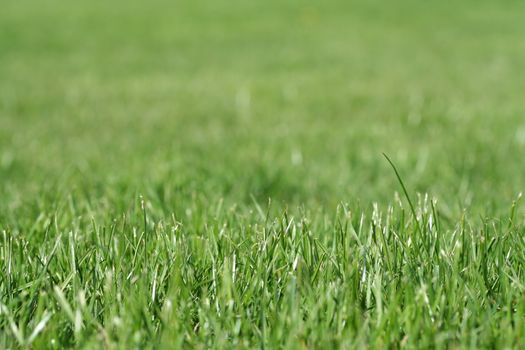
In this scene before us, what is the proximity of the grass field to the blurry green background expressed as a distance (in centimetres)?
3

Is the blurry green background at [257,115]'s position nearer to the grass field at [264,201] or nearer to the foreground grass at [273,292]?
the grass field at [264,201]

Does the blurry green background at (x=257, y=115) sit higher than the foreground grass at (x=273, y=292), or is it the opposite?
the foreground grass at (x=273, y=292)

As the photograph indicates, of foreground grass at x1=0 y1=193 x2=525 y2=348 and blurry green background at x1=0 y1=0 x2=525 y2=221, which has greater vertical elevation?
foreground grass at x1=0 y1=193 x2=525 y2=348

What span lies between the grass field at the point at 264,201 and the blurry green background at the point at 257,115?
30mm

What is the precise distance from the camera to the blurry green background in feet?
12.0

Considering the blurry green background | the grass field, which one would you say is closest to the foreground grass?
the grass field

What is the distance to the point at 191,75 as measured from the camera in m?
10.8

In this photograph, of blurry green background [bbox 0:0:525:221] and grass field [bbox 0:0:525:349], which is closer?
grass field [bbox 0:0:525:349]

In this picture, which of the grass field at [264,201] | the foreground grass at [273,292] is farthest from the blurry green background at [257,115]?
the foreground grass at [273,292]

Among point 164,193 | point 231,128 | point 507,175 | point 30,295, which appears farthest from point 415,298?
point 231,128

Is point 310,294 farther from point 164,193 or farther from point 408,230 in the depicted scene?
point 164,193

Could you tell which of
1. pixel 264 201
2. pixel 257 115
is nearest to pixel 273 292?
pixel 264 201

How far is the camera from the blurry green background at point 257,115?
365 cm

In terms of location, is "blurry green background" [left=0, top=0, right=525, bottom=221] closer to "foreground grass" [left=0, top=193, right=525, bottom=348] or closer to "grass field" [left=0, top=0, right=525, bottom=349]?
"grass field" [left=0, top=0, right=525, bottom=349]
